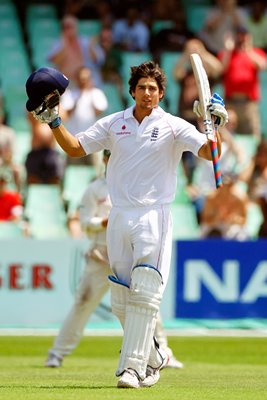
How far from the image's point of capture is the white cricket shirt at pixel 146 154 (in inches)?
355

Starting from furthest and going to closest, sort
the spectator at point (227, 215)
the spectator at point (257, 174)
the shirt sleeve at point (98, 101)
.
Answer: the shirt sleeve at point (98, 101)
the spectator at point (257, 174)
the spectator at point (227, 215)

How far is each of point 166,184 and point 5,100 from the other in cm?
1309

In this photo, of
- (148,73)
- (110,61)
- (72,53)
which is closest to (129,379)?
(148,73)

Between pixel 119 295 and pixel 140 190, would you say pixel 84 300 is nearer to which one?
pixel 119 295

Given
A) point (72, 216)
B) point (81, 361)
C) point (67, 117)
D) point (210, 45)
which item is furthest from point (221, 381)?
point (210, 45)

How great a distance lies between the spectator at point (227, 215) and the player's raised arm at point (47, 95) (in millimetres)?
8711

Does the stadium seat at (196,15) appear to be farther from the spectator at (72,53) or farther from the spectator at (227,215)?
the spectator at (227,215)

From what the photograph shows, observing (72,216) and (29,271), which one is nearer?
(29,271)

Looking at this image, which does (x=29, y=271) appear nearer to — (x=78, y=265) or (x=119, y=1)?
(x=78, y=265)

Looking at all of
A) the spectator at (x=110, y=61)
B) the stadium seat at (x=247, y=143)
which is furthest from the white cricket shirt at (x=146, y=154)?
the spectator at (x=110, y=61)

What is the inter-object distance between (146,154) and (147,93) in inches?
15.9

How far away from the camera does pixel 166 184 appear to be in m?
9.06

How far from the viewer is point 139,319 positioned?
8.89m

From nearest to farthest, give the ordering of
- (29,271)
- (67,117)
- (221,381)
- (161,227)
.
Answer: (161,227) < (221,381) < (29,271) < (67,117)
